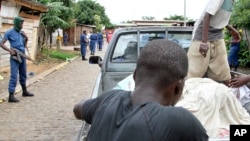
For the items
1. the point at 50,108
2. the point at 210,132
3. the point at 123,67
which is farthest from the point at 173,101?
the point at 50,108

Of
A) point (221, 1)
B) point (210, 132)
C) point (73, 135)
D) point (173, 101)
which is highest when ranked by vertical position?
point (221, 1)

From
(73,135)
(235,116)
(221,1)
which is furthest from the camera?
(73,135)

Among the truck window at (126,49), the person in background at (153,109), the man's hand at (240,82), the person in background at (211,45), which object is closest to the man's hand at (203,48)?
the person in background at (211,45)

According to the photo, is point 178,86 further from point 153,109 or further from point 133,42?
point 133,42

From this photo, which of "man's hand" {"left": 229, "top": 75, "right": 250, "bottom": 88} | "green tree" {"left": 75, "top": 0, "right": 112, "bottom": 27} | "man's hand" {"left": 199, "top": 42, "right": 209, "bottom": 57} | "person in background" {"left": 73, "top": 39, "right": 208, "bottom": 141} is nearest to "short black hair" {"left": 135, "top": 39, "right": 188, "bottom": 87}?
"person in background" {"left": 73, "top": 39, "right": 208, "bottom": 141}

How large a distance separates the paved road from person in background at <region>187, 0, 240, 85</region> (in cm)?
231

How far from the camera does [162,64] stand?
1562mm

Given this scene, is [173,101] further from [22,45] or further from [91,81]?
[91,81]

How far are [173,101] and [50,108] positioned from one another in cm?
606

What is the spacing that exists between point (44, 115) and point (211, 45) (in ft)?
12.3

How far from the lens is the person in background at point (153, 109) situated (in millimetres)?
1459

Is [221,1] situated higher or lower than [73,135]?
higher

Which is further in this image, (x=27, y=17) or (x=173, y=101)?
(x=27, y=17)

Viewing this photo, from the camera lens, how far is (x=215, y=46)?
4.17 m
